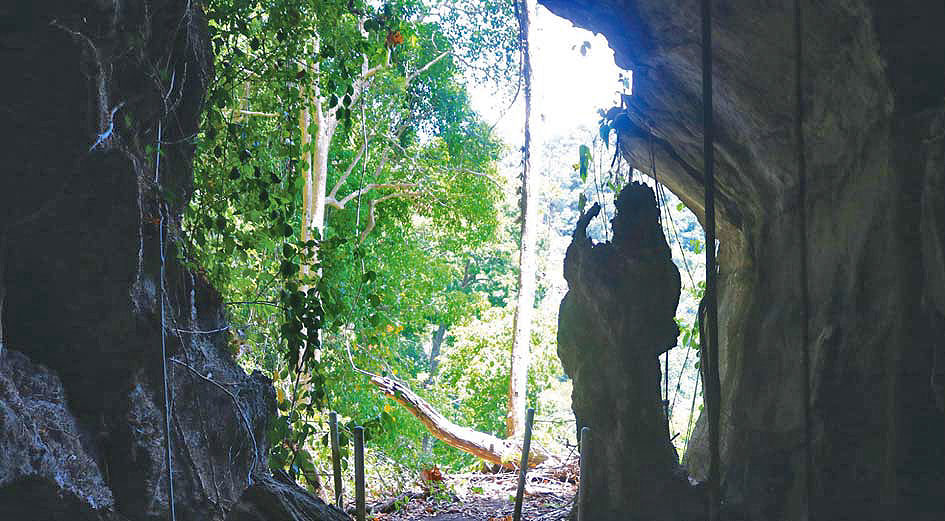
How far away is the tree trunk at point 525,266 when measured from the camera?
10.2m

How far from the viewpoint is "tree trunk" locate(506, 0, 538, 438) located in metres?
10.2

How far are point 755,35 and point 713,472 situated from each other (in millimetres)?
1693

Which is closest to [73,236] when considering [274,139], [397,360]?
[274,139]

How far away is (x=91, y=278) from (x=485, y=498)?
5.61m

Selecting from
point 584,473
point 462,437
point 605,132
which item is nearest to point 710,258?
point 584,473

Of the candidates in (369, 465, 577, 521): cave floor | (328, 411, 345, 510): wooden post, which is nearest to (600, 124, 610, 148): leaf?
(328, 411, 345, 510): wooden post

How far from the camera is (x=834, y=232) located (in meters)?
2.83

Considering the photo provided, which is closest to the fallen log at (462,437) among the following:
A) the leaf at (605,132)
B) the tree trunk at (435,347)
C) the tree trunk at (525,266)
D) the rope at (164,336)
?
the tree trunk at (525,266)

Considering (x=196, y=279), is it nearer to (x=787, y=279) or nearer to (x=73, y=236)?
(x=73, y=236)

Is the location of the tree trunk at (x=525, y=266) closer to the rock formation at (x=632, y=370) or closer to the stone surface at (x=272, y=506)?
the rock formation at (x=632, y=370)

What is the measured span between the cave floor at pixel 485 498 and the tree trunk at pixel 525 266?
183 centimetres

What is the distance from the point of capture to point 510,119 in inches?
620

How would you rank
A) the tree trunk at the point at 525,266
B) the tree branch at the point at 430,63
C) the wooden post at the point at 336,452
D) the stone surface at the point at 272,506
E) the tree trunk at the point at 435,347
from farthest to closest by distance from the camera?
the tree trunk at the point at 435,347 < the tree branch at the point at 430,63 < the tree trunk at the point at 525,266 < the wooden post at the point at 336,452 < the stone surface at the point at 272,506

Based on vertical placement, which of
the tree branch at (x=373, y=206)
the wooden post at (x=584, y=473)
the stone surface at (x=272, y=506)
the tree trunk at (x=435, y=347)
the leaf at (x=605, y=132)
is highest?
the tree branch at (x=373, y=206)
